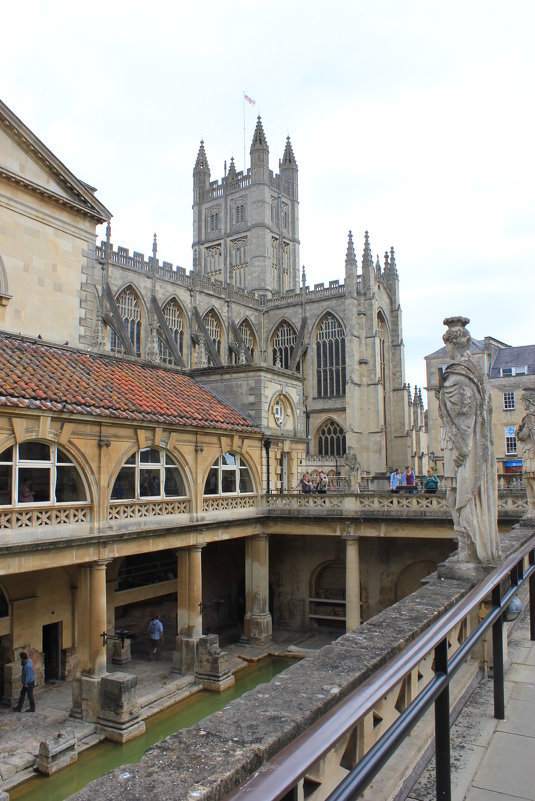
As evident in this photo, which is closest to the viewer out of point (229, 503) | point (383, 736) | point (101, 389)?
point (383, 736)

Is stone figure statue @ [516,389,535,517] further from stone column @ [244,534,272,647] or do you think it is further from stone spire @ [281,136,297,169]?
stone spire @ [281,136,297,169]

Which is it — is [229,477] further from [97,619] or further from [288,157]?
[288,157]

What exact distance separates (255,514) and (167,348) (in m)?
24.5

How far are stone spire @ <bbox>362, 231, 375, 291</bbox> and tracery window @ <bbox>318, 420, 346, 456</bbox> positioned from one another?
38.1 feet

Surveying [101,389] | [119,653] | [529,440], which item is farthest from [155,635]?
[529,440]

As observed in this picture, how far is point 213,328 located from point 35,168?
103ft

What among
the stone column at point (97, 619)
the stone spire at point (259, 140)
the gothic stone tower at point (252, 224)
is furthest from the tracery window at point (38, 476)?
the stone spire at point (259, 140)

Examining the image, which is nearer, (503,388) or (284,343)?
(503,388)

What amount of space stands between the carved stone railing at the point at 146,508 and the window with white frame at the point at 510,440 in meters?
31.6

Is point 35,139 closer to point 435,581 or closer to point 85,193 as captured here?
point 85,193

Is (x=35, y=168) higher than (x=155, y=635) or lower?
higher

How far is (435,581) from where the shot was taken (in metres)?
6.50

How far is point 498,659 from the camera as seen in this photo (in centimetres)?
418

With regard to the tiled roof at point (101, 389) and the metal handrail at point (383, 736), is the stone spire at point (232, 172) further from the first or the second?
the metal handrail at point (383, 736)
